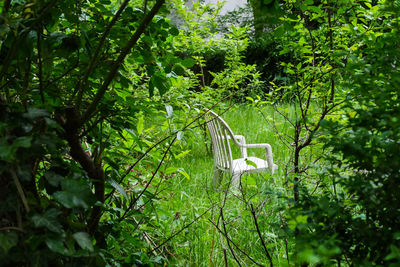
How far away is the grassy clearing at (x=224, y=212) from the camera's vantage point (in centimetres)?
183

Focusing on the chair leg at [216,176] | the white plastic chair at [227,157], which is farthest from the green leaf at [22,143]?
the chair leg at [216,176]

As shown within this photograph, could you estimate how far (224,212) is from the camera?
110 inches

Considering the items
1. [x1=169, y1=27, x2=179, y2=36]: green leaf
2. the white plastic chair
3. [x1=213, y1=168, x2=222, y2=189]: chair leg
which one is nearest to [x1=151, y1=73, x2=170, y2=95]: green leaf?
[x1=169, y1=27, x2=179, y2=36]: green leaf

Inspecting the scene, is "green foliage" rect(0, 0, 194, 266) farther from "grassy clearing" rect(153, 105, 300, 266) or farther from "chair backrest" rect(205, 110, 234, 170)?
"chair backrest" rect(205, 110, 234, 170)

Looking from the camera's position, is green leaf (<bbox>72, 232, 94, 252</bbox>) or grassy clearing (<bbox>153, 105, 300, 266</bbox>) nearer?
green leaf (<bbox>72, 232, 94, 252</bbox>)

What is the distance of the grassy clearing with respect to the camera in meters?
1.83

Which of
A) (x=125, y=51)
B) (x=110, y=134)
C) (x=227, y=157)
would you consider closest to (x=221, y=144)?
(x=227, y=157)

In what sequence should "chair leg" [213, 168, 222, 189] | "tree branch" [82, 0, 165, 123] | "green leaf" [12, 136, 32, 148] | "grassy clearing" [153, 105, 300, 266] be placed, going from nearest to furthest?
"green leaf" [12, 136, 32, 148], "tree branch" [82, 0, 165, 123], "grassy clearing" [153, 105, 300, 266], "chair leg" [213, 168, 222, 189]

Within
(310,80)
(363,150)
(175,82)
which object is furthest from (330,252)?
(310,80)

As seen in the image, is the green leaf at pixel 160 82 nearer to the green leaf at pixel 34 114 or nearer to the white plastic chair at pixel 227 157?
the green leaf at pixel 34 114

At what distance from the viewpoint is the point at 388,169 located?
840mm

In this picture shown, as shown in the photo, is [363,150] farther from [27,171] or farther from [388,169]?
[27,171]

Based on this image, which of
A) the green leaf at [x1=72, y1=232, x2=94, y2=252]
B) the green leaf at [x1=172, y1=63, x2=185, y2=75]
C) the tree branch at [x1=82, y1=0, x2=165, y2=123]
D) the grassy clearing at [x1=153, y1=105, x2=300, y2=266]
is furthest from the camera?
the grassy clearing at [x1=153, y1=105, x2=300, y2=266]

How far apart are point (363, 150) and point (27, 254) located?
78 centimetres
